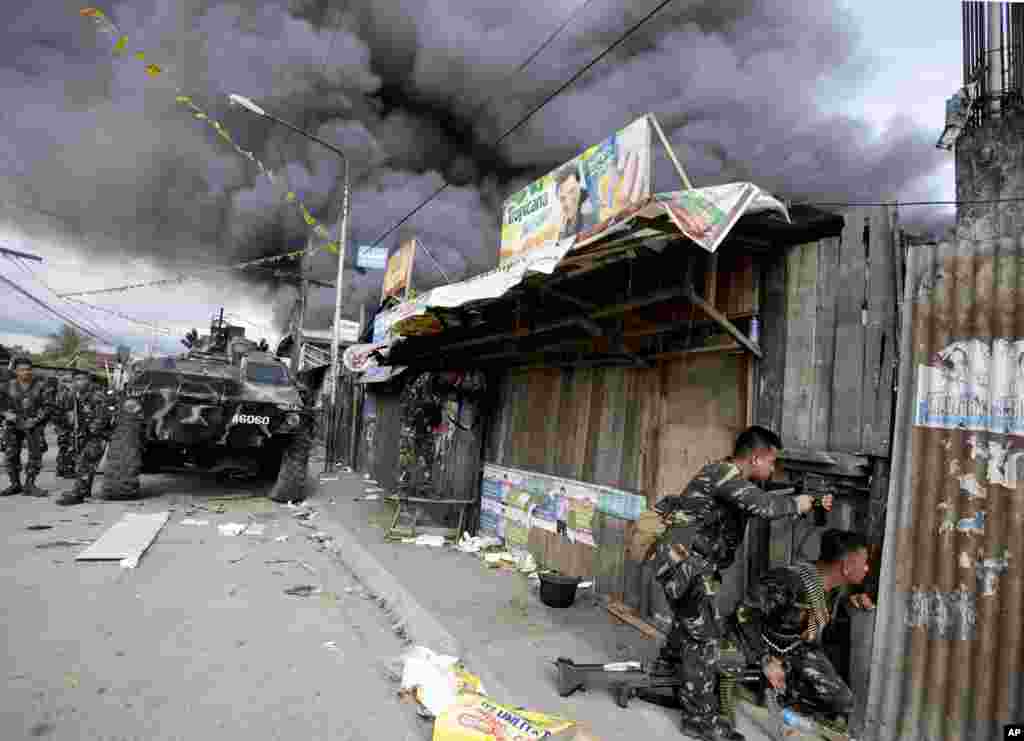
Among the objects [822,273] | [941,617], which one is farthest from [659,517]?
[822,273]

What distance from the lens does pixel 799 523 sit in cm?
347

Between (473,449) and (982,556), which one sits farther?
(473,449)

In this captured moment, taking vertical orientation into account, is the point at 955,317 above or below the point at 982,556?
above

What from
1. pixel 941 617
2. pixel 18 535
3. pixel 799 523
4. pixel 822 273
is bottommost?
pixel 18 535

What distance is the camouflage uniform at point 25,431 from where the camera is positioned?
28.3ft

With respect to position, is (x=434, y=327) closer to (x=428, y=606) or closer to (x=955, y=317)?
(x=428, y=606)

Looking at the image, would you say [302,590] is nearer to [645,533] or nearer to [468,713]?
[468,713]

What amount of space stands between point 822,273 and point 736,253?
→ 25.1 inches

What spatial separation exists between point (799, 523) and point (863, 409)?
80 centimetres

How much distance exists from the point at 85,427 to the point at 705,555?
10290 mm

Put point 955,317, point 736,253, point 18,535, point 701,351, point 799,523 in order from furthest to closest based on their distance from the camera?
point 18,535
point 701,351
point 736,253
point 799,523
point 955,317

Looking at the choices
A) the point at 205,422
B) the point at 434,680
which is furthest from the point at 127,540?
the point at 434,680

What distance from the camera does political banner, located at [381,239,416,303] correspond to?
42.5ft

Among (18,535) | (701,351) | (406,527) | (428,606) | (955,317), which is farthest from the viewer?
(406,527)
